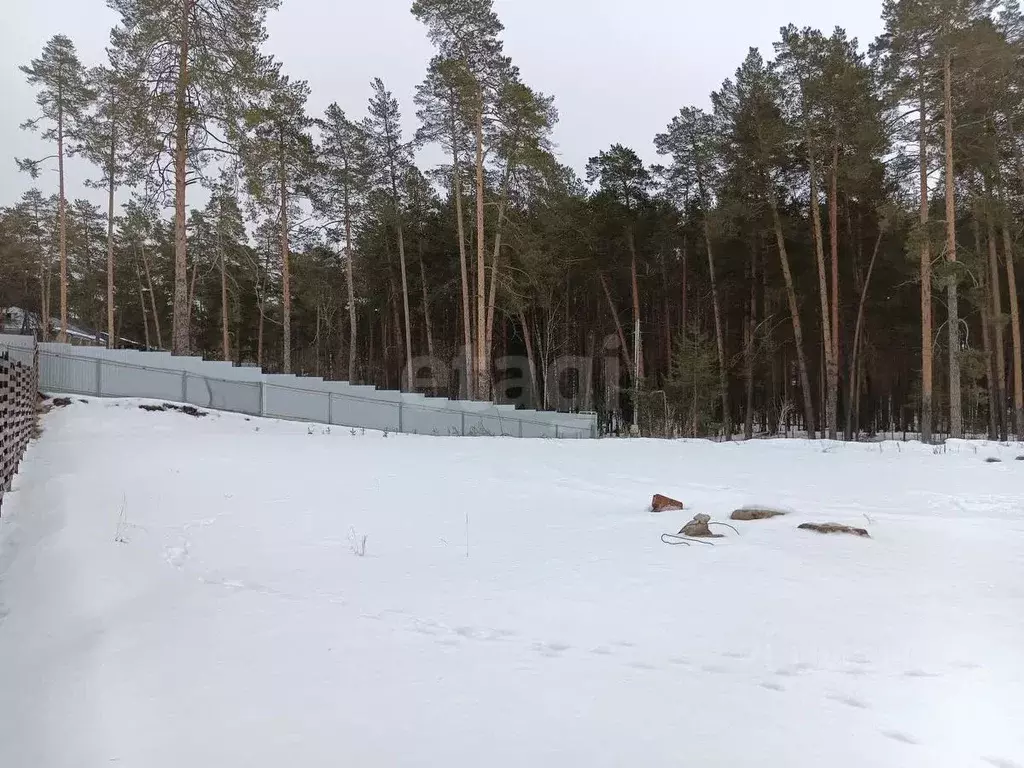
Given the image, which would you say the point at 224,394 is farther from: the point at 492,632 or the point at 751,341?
the point at 751,341

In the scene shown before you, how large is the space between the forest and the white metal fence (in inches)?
70.0

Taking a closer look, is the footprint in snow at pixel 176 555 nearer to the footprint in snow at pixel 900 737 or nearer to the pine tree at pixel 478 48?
the footprint in snow at pixel 900 737

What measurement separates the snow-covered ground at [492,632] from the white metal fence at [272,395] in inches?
430

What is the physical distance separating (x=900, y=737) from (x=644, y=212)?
28797 millimetres

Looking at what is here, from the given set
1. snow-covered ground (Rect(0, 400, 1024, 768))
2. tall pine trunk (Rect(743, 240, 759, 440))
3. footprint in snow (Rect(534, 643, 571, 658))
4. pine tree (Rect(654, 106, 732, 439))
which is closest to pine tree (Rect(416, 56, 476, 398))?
pine tree (Rect(654, 106, 732, 439))

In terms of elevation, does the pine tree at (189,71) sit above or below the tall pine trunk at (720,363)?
above

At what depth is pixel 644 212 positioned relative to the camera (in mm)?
29016

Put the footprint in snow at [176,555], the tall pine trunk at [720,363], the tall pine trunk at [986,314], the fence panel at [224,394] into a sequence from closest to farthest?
the footprint in snow at [176,555] < the fence panel at [224,394] < the tall pine trunk at [986,314] < the tall pine trunk at [720,363]

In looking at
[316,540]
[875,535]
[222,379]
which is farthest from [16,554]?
[222,379]

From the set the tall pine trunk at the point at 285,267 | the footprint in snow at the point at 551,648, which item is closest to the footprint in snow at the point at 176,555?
the footprint in snow at the point at 551,648

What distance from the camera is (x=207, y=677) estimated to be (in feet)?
9.07

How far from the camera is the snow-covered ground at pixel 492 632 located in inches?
91.2

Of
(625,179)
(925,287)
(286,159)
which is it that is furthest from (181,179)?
(925,287)

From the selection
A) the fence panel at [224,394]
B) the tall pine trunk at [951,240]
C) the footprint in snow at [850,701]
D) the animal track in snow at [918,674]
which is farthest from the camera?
the fence panel at [224,394]
